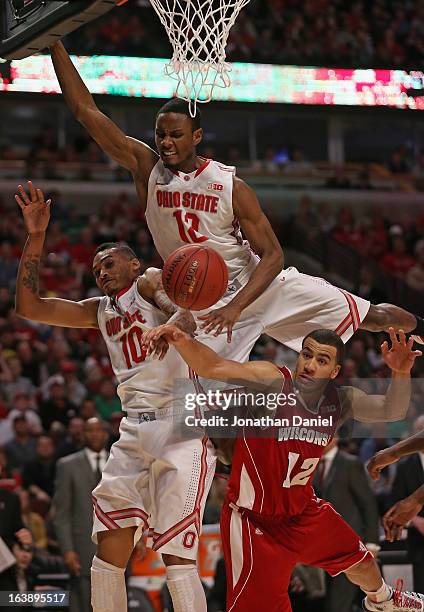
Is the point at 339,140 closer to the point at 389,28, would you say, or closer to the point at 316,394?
the point at 389,28

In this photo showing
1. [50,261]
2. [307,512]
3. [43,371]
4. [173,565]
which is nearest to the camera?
[173,565]

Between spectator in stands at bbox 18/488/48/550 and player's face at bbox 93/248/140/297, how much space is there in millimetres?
3271

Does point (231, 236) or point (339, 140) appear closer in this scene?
point (231, 236)

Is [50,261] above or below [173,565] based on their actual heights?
above

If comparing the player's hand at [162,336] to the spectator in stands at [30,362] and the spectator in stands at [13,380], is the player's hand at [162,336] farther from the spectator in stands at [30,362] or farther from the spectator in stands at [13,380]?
the spectator in stands at [30,362]

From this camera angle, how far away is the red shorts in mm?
4809

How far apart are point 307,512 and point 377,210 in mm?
12079

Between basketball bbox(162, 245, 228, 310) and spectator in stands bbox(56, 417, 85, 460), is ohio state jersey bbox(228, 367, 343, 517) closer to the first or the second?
basketball bbox(162, 245, 228, 310)

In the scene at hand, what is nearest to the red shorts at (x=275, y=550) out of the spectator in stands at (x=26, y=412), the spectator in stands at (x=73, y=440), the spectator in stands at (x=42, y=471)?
the spectator in stands at (x=73, y=440)

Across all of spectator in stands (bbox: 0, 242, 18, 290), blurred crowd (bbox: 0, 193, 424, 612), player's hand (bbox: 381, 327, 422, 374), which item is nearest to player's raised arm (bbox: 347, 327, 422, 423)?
player's hand (bbox: 381, 327, 422, 374)

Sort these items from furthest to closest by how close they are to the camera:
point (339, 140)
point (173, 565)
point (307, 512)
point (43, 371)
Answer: point (339, 140), point (43, 371), point (307, 512), point (173, 565)

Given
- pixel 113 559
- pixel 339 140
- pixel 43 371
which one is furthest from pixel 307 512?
pixel 339 140

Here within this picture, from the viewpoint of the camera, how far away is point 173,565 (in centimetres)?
472

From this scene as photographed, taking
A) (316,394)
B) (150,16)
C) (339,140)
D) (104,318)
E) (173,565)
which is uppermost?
(150,16)
